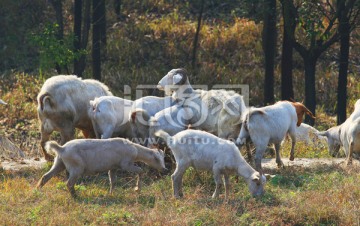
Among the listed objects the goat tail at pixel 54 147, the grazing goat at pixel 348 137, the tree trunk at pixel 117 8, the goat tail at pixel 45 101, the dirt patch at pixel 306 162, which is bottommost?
the dirt patch at pixel 306 162

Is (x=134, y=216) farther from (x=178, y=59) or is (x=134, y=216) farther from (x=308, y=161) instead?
(x=178, y=59)

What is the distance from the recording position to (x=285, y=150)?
1688cm

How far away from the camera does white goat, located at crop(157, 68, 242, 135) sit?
1476 centimetres

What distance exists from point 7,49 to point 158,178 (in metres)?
13.4

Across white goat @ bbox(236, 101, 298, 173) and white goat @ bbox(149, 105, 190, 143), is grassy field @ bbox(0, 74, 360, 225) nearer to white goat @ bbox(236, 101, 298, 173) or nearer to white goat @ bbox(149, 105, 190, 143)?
white goat @ bbox(236, 101, 298, 173)

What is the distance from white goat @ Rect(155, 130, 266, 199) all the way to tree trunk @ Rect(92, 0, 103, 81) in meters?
10.2

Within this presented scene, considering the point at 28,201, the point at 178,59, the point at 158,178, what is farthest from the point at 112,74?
the point at 28,201

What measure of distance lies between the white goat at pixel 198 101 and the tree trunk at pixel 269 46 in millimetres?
5366

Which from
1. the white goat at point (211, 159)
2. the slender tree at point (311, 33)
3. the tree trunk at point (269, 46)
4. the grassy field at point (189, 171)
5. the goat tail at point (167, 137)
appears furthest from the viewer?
the tree trunk at point (269, 46)

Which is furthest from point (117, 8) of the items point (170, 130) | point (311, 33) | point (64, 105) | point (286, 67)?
point (170, 130)

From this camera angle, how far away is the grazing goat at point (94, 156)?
12.4 m

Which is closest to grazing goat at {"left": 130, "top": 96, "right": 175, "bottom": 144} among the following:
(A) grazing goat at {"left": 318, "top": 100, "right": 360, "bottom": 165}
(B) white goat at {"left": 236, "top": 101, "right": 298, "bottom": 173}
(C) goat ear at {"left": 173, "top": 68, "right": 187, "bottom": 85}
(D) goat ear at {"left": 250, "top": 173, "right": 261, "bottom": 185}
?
(C) goat ear at {"left": 173, "top": 68, "right": 187, "bottom": 85}

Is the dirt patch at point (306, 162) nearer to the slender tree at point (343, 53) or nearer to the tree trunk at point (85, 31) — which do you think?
the slender tree at point (343, 53)

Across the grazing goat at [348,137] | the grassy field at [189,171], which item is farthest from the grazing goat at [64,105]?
the grazing goat at [348,137]
